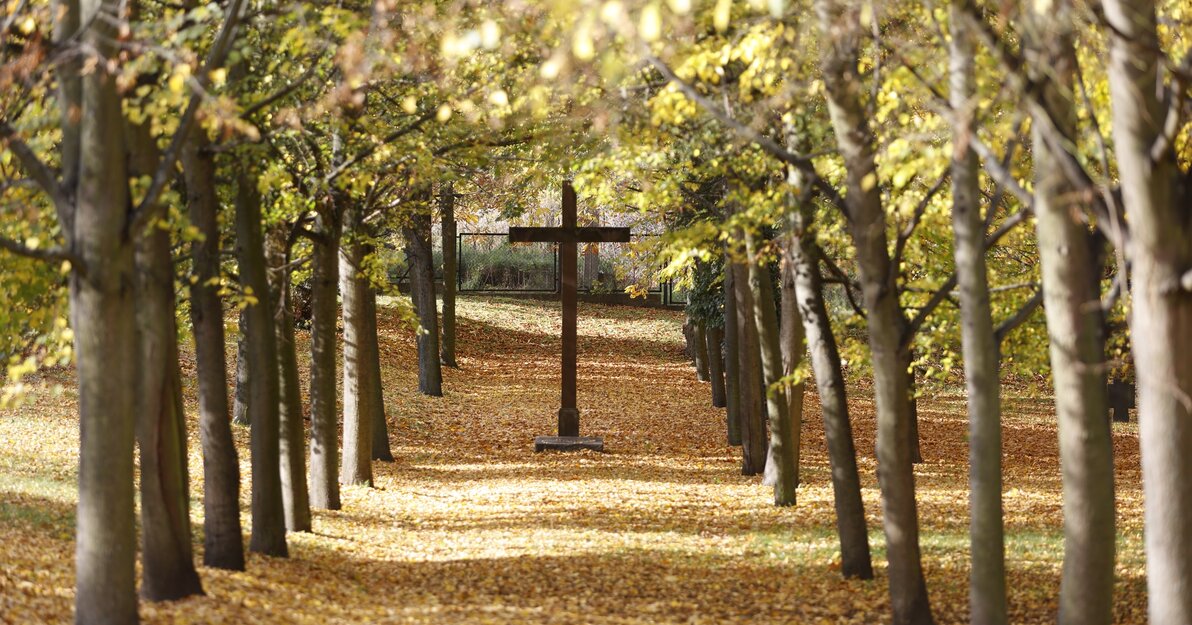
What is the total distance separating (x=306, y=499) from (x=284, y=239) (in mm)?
2662

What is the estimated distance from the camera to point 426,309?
25391mm

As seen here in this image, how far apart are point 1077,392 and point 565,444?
14496 mm

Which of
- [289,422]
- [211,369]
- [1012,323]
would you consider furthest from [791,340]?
[211,369]

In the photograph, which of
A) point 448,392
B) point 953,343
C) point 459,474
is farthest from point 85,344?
point 448,392

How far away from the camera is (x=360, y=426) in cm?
1552

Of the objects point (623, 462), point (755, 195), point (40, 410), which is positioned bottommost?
point (623, 462)

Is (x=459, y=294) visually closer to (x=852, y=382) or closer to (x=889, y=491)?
(x=852, y=382)

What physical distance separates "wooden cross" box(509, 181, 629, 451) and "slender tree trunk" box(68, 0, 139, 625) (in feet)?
43.9

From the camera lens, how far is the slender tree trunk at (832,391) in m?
9.78

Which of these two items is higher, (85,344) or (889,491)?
(85,344)

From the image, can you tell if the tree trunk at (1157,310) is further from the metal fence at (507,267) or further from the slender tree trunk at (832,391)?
the metal fence at (507,267)

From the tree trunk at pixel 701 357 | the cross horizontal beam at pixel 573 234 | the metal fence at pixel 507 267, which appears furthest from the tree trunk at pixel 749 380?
the metal fence at pixel 507 267

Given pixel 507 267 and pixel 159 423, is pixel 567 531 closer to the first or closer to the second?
pixel 159 423

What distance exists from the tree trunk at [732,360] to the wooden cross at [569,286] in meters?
1.91
